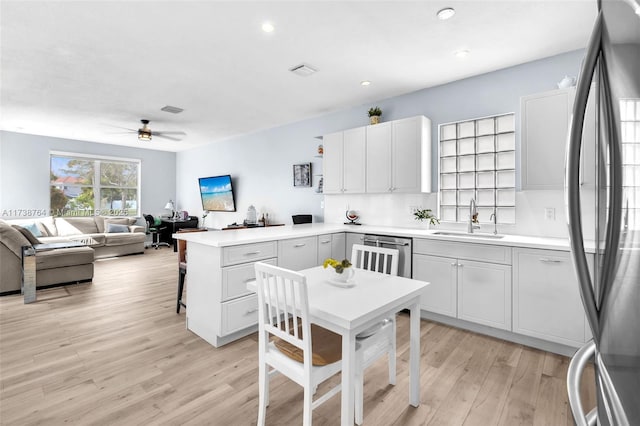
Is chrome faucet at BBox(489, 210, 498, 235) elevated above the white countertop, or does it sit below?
above

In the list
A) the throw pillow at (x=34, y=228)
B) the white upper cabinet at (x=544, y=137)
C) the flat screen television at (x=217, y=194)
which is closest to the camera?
the white upper cabinet at (x=544, y=137)

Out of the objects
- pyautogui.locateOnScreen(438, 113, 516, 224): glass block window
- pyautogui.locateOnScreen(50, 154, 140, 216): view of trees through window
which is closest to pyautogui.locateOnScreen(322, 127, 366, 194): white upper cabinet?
pyautogui.locateOnScreen(438, 113, 516, 224): glass block window

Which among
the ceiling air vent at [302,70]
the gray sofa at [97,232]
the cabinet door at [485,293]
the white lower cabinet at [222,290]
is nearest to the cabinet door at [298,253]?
the white lower cabinet at [222,290]

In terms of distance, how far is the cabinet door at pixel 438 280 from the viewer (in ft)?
9.81

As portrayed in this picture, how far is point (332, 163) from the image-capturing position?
4344mm

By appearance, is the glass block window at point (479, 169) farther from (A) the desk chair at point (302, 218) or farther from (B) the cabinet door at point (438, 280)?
(A) the desk chair at point (302, 218)

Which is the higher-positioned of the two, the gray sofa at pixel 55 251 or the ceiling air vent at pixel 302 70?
the ceiling air vent at pixel 302 70

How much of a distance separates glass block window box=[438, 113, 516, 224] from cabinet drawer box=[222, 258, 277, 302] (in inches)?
91.9

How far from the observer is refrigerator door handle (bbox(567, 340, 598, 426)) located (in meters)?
0.59

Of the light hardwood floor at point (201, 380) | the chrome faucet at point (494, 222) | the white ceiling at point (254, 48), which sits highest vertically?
the white ceiling at point (254, 48)

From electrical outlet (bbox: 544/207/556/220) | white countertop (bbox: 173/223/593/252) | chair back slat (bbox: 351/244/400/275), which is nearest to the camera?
chair back slat (bbox: 351/244/400/275)

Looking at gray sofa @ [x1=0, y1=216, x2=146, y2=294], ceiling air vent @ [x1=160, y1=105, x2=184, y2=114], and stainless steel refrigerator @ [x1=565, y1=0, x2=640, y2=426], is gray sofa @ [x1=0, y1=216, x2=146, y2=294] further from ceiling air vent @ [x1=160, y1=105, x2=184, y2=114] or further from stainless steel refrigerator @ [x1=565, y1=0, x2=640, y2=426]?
stainless steel refrigerator @ [x1=565, y1=0, x2=640, y2=426]

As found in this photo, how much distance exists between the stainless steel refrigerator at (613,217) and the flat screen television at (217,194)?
6.35 meters

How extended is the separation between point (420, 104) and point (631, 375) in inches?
150
